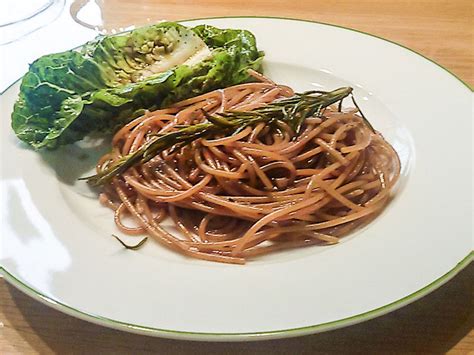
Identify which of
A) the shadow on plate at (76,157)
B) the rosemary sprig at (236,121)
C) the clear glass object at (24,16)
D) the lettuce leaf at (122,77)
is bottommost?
the clear glass object at (24,16)

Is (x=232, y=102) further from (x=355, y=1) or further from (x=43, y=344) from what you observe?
(x=355, y=1)

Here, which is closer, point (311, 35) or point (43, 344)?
point (43, 344)

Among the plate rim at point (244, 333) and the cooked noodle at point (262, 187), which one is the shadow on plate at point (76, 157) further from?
the plate rim at point (244, 333)

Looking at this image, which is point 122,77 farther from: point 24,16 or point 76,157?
point 24,16

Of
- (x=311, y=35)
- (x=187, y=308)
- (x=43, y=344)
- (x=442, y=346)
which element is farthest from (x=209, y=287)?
(x=311, y=35)

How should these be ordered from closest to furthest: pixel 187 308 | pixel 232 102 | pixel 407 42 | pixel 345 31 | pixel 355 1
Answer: pixel 187 308 < pixel 232 102 < pixel 345 31 < pixel 407 42 < pixel 355 1

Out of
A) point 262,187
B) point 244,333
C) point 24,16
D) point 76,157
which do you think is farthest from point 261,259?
point 24,16

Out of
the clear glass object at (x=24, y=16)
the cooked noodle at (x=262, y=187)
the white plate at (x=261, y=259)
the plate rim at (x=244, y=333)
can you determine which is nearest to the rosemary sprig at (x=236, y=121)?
the cooked noodle at (x=262, y=187)
